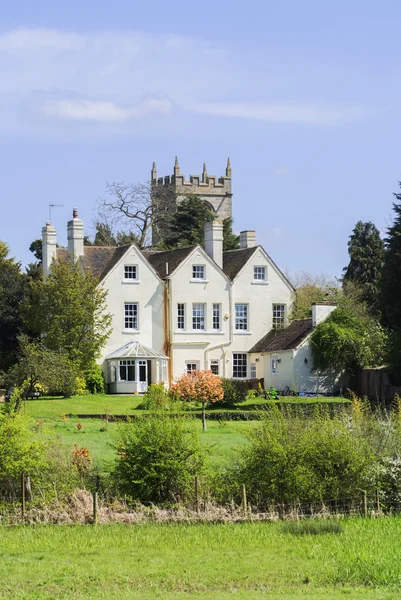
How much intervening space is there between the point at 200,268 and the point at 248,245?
6.63m

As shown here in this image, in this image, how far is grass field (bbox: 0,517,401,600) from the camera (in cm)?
1680

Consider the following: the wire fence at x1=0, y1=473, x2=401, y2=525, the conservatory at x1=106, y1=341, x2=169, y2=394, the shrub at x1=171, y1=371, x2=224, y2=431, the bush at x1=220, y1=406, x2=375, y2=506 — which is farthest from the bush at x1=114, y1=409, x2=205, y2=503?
the conservatory at x1=106, y1=341, x2=169, y2=394

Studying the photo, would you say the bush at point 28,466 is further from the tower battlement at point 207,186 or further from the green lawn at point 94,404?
the tower battlement at point 207,186

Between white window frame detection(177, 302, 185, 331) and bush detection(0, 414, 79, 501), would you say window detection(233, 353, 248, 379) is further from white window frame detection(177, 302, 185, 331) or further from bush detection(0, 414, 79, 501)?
bush detection(0, 414, 79, 501)

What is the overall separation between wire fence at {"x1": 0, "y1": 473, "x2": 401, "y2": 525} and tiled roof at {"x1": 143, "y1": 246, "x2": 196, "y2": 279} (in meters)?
39.7

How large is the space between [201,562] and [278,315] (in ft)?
158

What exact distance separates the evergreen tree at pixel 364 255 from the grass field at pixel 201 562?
5664 centimetres

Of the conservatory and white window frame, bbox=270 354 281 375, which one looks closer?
the conservatory

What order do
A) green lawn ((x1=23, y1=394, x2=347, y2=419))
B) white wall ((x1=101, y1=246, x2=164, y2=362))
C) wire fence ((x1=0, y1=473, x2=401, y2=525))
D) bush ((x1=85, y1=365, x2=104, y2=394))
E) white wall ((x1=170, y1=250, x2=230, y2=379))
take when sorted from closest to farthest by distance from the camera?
wire fence ((x1=0, y1=473, x2=401, y2=525)) < green lawn ((x1=23, y1=394, x2=347, y2=419)) < bush ((x1=85, y1=365, x2=104, y2=394)) < white wall ((x1=101, y1=246, x2=164, y2=362)) < white wall ((x1=170, y1=250, x2=230, y2=379))

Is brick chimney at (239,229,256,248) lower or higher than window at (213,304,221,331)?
higher

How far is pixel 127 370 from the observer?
2370 inches

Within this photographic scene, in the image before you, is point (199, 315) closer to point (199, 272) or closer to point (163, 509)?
point (199, 272)

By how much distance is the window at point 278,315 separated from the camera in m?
66.1

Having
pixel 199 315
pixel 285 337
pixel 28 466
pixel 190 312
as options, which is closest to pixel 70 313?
pixel 190 312
